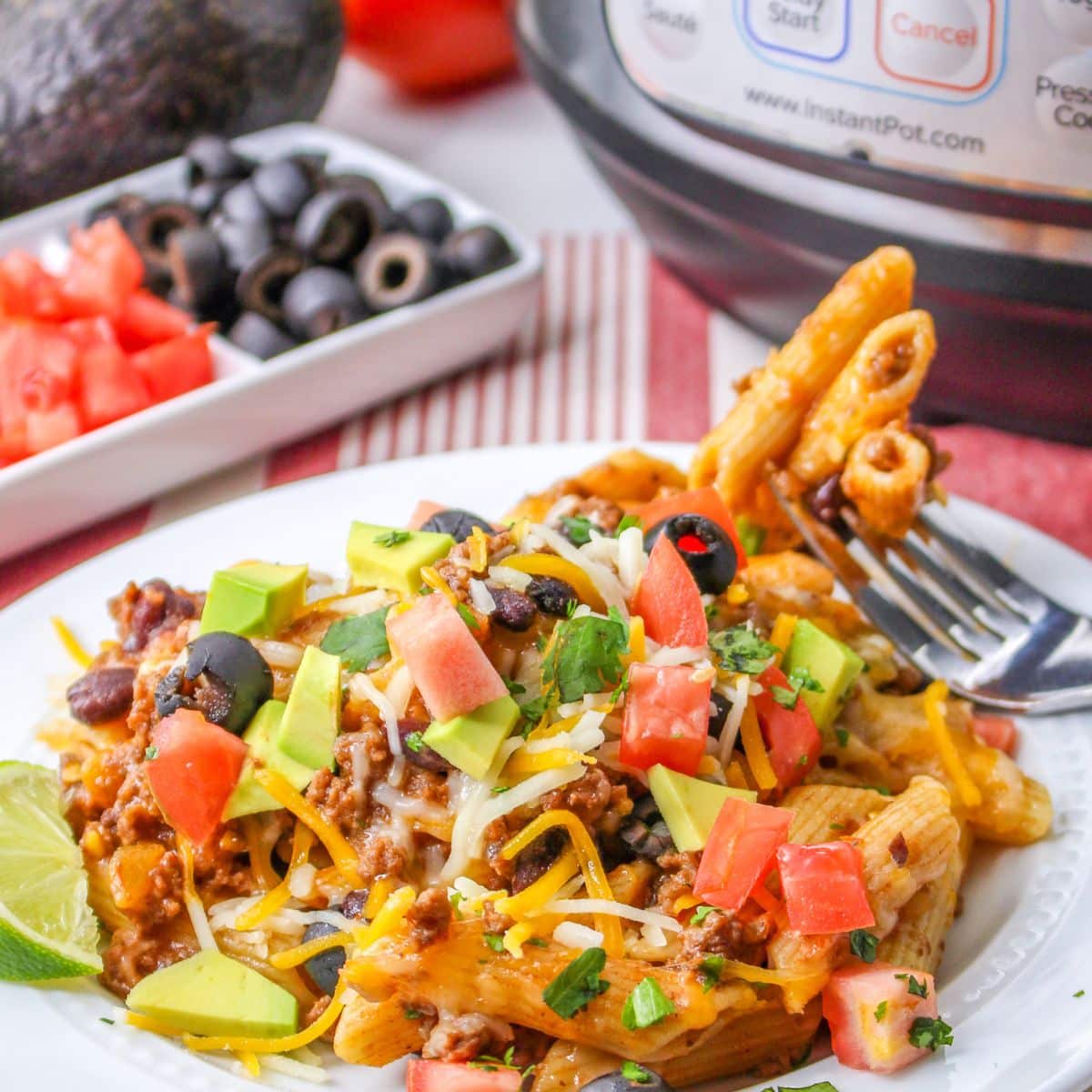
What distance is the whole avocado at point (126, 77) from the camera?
162 inches

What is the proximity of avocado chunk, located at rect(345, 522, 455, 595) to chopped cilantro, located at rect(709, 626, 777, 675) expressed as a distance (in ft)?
1.31

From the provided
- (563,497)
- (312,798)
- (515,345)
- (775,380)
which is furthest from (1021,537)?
(515,345)

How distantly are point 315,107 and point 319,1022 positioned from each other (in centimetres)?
360

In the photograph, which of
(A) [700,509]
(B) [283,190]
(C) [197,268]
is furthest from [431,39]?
(A) [700,509]

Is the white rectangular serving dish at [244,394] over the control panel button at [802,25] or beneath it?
beneath

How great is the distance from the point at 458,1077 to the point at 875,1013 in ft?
1.52

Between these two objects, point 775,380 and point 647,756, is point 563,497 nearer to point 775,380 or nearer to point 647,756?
point 775,380

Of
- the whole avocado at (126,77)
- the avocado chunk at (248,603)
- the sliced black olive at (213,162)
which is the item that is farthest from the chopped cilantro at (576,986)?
the whole avocado at (126,77)

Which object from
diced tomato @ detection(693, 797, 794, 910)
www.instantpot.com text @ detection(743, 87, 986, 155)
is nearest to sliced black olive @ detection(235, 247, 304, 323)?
www.instantpot.com text @ detection(743, 87, 986, 155)

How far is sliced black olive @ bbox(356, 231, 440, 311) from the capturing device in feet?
11.8

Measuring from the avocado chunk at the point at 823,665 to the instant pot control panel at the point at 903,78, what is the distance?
883mm

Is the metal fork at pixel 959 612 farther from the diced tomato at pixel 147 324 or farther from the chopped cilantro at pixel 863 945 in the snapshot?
the diced tomato at pixel 147 324

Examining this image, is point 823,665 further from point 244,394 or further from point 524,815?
point 244,394

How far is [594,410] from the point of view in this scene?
135 inches
